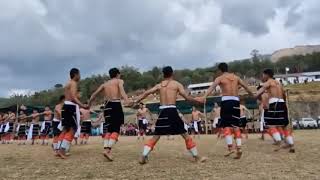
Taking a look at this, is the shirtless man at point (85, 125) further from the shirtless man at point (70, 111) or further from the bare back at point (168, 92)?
the bare back at point (168, 92)

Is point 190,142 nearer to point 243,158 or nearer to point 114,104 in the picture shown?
point 243,158

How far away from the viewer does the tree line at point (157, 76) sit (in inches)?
3393

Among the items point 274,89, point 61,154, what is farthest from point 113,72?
point 274,89

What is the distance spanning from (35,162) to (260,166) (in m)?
5.63

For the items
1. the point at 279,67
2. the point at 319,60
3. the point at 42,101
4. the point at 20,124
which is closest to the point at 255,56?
the point at 279,67

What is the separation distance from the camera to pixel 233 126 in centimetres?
1287

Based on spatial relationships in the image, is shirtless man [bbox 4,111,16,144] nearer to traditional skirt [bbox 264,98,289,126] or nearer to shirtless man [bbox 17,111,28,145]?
shirtless man [bbox 17,111,28,145]

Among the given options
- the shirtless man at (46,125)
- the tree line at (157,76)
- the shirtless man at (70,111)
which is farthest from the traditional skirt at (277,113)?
the tree line at (157,76)

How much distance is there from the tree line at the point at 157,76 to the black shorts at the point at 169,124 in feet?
178

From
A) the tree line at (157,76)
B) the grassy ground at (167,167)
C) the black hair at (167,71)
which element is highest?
the tree line at (157,76)

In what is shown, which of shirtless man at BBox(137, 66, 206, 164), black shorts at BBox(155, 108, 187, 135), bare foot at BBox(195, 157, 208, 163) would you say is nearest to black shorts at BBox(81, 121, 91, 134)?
shirtless man at BBox(137, 66, 206, 164)

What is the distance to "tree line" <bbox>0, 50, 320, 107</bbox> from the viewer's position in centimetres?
8619

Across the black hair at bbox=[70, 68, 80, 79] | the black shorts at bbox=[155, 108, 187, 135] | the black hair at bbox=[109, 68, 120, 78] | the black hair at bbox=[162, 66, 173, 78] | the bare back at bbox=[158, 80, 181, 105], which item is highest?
the black hair at bbox=[70, 68, 80, 79]

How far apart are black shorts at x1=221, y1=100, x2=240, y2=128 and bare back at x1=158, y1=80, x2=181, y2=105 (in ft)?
5.06
